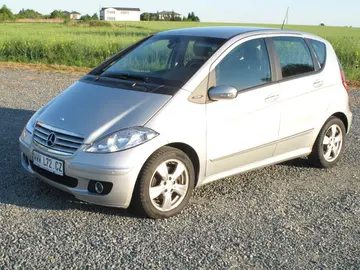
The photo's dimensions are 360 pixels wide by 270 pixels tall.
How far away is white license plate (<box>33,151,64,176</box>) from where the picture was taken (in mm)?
4211

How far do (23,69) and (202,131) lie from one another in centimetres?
1310

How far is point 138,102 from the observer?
444 cm

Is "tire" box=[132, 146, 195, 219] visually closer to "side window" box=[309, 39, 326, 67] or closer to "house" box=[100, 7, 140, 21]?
"side window" box=[309, 39, 326, 67]

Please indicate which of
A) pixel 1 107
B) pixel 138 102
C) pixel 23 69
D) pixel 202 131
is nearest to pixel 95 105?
pixel 138 102

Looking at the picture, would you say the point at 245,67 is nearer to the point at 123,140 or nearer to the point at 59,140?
the point at 123,140

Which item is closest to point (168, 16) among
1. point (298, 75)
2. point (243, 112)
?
point (298, 75)

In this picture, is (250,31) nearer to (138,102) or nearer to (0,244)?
(138,102)

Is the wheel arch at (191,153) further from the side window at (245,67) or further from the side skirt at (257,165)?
the side window at (245,67)

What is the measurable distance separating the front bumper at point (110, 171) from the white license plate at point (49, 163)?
0.05 metres

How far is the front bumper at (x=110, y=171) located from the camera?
13.2 ft

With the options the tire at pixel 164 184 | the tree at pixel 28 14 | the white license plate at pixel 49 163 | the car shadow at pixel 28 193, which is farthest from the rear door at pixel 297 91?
the tree at pixel 28 14

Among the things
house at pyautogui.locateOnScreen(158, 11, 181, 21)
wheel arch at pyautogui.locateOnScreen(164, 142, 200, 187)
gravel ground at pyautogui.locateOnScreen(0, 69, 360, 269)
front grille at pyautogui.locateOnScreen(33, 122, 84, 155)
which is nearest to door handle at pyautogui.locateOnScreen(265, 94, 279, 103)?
gravel ground at pyautogui.locateOnScreen(0, 69, 360, 269)

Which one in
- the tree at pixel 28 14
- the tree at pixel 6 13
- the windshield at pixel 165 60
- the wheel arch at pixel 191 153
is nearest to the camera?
the wheel arch at pixel 191 153

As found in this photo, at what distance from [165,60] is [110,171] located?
1675 millimetres
